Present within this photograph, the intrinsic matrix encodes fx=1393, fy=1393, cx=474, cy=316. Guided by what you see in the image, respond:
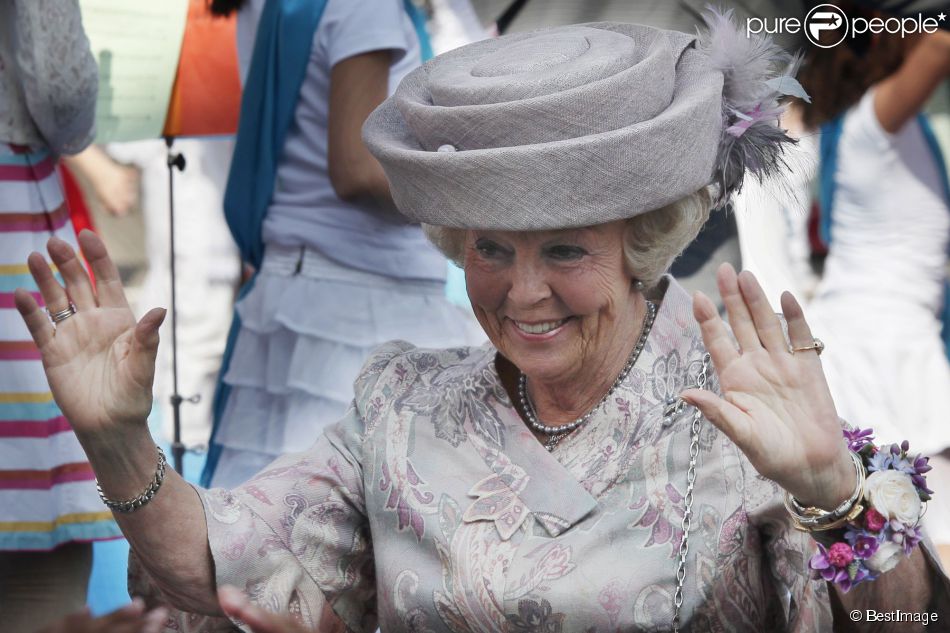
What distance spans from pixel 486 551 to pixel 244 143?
166 centimetres

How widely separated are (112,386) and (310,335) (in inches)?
52.0

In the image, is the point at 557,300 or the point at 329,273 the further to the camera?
the point at 329,273

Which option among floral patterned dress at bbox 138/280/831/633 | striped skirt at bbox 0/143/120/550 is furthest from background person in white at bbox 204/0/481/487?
floral patterned dress at bbox 138/280/831/633

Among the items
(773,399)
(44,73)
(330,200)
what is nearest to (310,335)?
(330,200)

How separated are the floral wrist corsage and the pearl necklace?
520 millimetres

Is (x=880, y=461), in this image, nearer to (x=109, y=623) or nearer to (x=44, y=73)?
(x=109, y=623)

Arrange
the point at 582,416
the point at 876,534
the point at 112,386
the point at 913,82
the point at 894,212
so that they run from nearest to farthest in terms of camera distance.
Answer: the point at 876,534 < the point at 112,386 < the point at 582,416 < the point at 913,82 < the point at 894,212

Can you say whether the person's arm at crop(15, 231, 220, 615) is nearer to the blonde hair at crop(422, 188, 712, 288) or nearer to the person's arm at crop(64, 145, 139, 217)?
the blonde hair at crop(422, 188, 712, 288)

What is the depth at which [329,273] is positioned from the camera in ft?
11.5

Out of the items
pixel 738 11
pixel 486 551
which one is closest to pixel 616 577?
pixel 486 551

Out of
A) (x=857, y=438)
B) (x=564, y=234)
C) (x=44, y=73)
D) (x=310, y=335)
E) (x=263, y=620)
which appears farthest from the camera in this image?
(x=310, y=335)

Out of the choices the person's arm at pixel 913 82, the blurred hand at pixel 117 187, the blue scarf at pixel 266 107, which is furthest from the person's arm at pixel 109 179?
the person's arm at pixel 913 82

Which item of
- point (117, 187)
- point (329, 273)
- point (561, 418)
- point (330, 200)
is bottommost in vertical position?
point (117, 187)

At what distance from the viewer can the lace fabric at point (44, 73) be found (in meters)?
3.17
